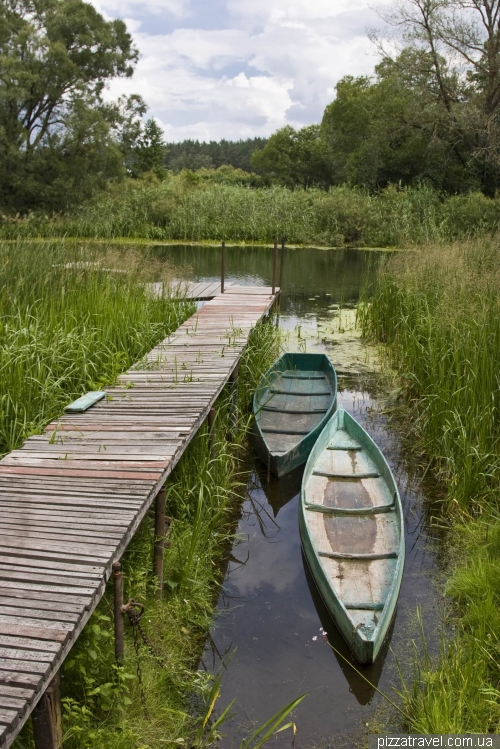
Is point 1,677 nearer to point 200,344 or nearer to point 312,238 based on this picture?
point 200,344

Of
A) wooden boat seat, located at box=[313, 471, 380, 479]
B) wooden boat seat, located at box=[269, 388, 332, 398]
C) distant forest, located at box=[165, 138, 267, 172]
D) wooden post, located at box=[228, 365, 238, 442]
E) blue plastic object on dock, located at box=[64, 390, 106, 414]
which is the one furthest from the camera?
distant forest, located at box=[165, 138, 267, 172]

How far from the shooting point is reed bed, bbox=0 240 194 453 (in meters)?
4.17

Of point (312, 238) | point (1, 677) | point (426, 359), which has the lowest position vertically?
point (1, 677)

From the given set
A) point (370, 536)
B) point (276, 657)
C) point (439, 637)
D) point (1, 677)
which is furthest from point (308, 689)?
point (1, 677)

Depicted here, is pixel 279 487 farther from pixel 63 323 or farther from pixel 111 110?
pixel 111 110

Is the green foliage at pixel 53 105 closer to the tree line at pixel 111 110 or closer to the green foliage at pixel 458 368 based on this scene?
the tree line at pixel 111 110

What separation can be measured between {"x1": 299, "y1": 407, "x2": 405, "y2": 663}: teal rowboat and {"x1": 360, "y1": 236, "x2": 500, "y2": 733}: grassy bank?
36cm

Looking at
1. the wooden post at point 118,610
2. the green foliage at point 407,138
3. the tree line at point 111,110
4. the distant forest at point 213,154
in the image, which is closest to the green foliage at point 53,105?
the tree line at point 111,110

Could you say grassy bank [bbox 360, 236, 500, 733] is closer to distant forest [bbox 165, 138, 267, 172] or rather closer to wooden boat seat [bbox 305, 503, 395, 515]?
wooden boat seat [bbox 305, 503, 395, 515]

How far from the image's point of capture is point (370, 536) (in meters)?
4.05

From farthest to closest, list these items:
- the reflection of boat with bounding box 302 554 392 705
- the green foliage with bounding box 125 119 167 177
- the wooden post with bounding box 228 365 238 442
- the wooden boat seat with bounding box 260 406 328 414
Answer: the green foliage with bounding box 125 119 167 177 < the wooden boat seat with bounding box 260 406 328 414 < the wooden post with bounding box 228 365 238 442 < the reflection of boat with bounding box 302 554 392 705

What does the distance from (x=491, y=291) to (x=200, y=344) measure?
8.53 ft
